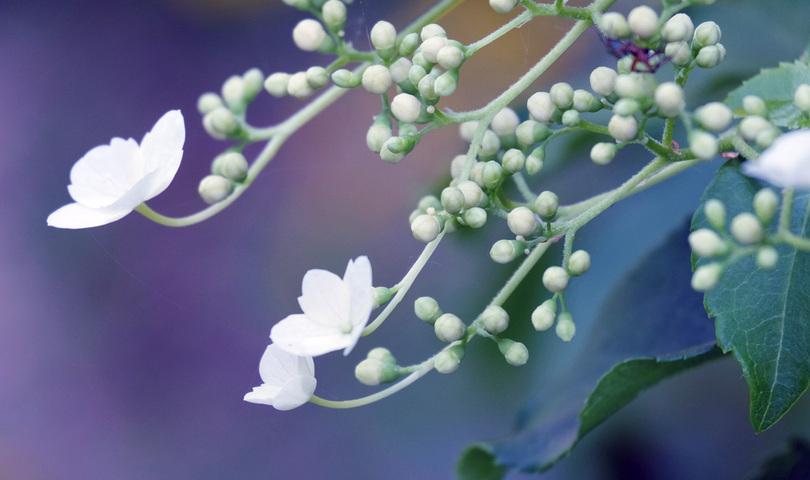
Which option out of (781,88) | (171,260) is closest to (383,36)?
(781,88)

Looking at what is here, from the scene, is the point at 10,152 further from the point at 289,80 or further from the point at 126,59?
the point at 289,80

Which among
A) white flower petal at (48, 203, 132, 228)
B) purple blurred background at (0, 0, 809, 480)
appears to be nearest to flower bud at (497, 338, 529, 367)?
white flower petal at (48, 203, 132, 228)

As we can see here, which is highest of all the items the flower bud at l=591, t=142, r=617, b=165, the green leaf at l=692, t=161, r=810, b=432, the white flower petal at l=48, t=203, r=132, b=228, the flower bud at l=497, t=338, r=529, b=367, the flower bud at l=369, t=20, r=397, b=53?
the white flower petal at l=48, t=203, r=132, b=228

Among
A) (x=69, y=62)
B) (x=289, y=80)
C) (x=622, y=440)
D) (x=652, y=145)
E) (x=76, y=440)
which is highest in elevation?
(x=69, y=62)

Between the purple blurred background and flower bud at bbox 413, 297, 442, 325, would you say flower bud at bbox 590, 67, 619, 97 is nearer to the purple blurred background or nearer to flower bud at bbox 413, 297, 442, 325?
flower bud at bbox 413, 297, 442, 325

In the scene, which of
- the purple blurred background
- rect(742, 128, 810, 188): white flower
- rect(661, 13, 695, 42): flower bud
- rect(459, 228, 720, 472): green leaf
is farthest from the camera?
the purple blurred background

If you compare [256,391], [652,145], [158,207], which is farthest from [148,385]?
[652,145]

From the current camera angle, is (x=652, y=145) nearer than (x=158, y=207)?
Yes

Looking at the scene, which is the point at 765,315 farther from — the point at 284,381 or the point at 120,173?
the point at 120,173
